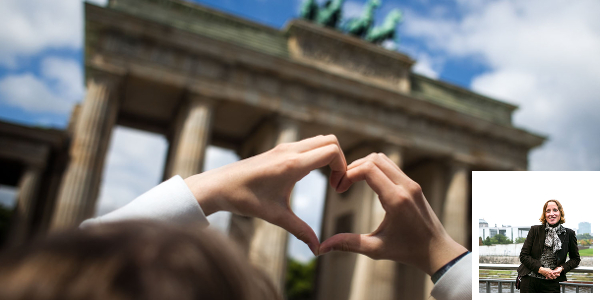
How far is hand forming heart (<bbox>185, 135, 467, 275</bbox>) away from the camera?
213cm

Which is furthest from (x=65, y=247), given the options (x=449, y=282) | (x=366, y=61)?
(x=366, y=61)

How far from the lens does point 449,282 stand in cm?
242

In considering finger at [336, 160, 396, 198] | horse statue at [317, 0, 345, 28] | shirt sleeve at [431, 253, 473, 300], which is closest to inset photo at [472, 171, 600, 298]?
shirt sleeve at [431, 253, 473, 300]

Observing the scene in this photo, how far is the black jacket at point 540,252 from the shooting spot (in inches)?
100

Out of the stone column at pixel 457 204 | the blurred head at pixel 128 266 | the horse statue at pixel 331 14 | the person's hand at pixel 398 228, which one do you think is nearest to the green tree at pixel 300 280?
the stone column at pixel 457 204

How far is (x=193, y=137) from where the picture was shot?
925 inches

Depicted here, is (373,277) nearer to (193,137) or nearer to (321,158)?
(193,137)

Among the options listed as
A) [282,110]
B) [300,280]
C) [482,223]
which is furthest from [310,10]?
[300,280]

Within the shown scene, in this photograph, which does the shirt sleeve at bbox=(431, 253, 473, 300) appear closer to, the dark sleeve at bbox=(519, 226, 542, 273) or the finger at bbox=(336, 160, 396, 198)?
the dark sleeve at bbox=(519, 226, 542, 273)

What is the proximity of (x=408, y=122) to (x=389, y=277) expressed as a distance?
8655 mm

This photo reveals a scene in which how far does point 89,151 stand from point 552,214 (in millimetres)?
21892

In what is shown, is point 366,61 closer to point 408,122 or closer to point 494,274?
point 408,122

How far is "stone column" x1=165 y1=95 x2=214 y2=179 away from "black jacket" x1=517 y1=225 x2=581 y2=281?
830 inches

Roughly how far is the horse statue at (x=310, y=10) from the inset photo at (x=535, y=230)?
2835 centimetres
